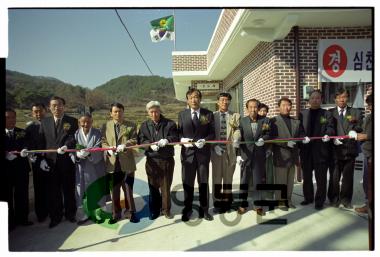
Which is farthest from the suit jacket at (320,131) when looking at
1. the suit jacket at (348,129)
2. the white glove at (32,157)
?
the white glove at (32,157)

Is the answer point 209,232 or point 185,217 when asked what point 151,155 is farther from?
point 209,232

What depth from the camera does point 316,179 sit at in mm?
4133

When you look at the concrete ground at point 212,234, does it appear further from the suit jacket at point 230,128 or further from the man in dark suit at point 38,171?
the suit jacket at point 230,128

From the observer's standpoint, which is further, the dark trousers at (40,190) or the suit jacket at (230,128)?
the suit jacket at (230,128)

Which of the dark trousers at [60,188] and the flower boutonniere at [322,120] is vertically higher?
the flower boutonniere at [322,120]

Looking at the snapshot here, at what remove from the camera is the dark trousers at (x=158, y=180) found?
3.81 m

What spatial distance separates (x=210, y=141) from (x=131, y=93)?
17.6m

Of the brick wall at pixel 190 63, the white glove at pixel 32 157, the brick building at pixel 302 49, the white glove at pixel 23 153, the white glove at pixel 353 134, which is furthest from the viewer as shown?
the brick wall at pixel 190 63

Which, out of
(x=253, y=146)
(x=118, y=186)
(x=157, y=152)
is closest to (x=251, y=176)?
(x=253, y=146)

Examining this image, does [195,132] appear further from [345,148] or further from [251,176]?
[345,148]

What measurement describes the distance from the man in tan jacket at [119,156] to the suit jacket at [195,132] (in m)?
0.68

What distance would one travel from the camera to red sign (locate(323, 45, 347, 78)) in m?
5.41

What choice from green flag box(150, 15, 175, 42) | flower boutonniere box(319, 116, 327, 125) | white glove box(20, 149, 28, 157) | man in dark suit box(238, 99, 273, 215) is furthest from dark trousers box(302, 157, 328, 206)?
green flag box(150, 15, 175, 42)

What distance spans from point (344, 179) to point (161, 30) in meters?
8.31
